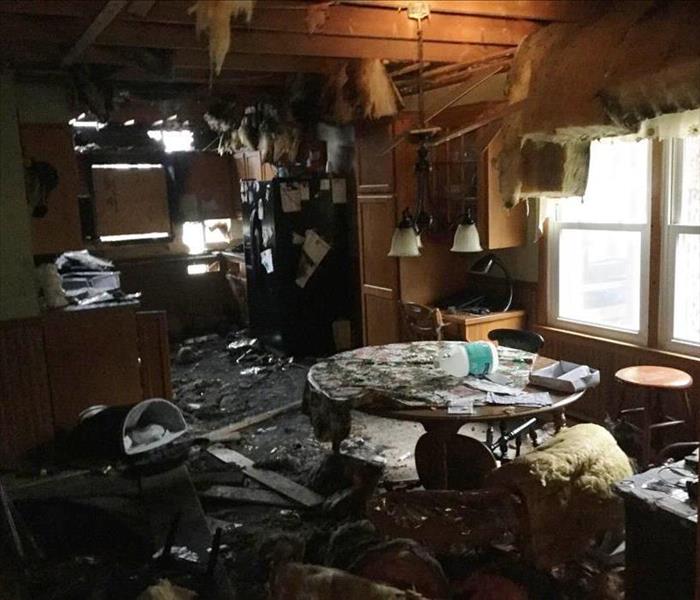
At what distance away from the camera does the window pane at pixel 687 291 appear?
382cm

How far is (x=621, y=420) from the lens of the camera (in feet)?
13.0

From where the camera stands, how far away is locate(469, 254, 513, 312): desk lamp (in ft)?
16.1

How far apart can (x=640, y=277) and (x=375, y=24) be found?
7.40ft

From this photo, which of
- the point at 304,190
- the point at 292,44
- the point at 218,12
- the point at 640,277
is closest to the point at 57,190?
the point at 292,44

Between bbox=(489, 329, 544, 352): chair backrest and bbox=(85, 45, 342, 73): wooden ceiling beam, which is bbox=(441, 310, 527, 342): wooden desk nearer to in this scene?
bbox=(489, 329, 544, 352): chair backrest

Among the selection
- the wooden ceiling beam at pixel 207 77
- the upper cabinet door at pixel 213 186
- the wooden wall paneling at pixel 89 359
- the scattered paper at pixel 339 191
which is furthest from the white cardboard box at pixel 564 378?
the upper cabinet door at pixel 213 186

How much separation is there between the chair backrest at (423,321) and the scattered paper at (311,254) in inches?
73.0

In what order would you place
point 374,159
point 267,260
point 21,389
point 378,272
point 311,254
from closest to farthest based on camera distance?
point 21,389, point 374,159, point 378,272, point 311,254, point 267,260

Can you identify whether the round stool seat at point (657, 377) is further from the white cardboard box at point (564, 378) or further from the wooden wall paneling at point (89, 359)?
the wooden wall paneling at point (89, 359)

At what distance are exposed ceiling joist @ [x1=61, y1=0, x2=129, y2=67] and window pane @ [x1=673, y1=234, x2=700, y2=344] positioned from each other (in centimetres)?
319

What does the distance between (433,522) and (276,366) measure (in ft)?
13.2

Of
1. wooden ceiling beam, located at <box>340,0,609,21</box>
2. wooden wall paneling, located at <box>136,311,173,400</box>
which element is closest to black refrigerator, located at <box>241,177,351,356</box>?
wooden wall paneling, located at <box>136,311,173,400</box>

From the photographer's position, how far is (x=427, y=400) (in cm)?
297

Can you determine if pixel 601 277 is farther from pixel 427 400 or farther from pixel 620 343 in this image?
pixel 427 400
